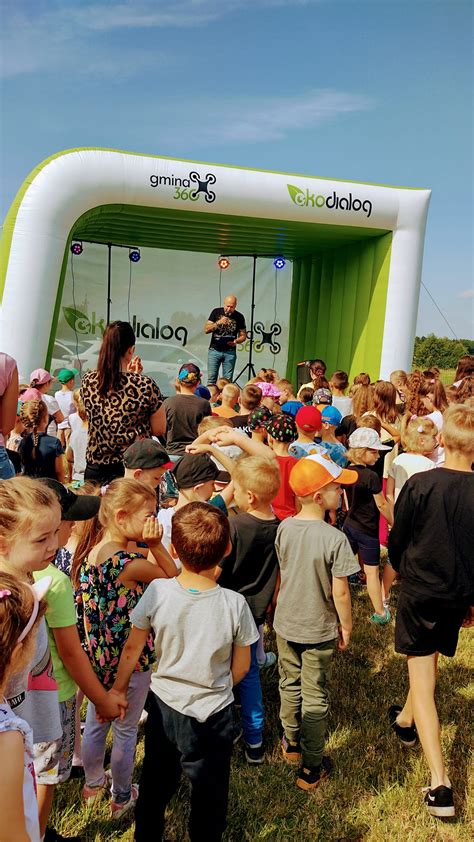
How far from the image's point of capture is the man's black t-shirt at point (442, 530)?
2805mm

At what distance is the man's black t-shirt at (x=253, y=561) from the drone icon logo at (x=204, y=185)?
786cm

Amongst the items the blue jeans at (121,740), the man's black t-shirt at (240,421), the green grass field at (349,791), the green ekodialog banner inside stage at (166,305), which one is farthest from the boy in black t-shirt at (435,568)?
the green ekodialog banner inside stage at (166,305)

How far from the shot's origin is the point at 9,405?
353cm

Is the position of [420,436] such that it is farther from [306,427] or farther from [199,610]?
[199,610]

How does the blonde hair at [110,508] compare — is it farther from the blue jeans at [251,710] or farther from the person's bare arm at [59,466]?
the person's bare arm at [59,466]

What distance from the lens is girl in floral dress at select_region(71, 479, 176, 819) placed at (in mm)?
2508

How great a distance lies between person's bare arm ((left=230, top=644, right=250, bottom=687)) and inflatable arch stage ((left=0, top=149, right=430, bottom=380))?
727 cm

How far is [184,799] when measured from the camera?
278 cm

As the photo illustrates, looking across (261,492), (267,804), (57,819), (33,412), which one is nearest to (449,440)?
(261,492)

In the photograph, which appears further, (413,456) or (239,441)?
(413,456)

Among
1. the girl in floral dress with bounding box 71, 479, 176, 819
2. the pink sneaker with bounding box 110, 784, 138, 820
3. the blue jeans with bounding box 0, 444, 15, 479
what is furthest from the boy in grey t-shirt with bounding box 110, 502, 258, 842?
the blue jeans with bounding box 0, 444, 15, 479

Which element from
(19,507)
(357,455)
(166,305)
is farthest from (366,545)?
(166,305)

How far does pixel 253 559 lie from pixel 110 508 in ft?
2.82

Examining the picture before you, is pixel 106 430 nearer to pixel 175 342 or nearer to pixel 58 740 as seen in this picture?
pixel 58 740
